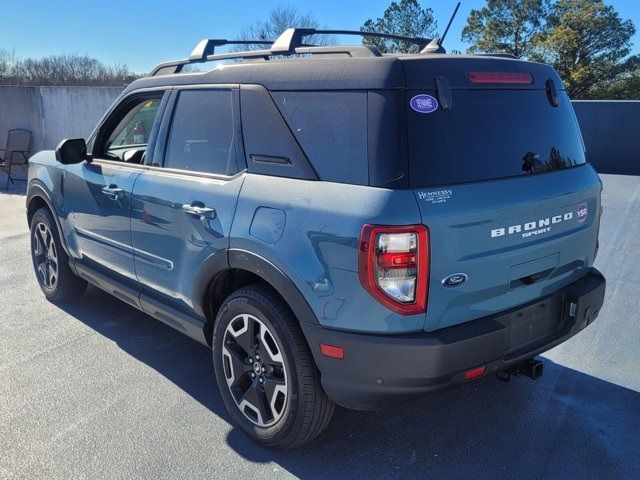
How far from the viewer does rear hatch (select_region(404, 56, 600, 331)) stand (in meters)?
2.29

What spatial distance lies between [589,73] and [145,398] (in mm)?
36774

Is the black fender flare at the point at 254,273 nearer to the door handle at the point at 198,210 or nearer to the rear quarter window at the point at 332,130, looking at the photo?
the door handle at the point at 198,210

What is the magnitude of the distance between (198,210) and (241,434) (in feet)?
3.97

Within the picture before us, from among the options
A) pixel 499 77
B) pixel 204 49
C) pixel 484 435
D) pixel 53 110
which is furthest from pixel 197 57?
pixel 53 110

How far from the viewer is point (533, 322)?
2662 mm

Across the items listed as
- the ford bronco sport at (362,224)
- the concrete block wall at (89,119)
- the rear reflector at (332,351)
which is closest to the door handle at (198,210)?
the ford bronco sport at (362,224)

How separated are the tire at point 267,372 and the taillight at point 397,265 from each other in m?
0.51

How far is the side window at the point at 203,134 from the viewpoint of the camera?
2977 millimetres

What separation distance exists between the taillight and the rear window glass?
0.24 m

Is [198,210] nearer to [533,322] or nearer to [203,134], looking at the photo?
[203,134]

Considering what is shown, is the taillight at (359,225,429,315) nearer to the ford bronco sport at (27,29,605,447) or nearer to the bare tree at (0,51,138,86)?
the ford bronco sport at (27,29,605,447)

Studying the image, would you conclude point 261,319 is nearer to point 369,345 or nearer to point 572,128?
point 369,345

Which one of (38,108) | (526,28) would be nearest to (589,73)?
(526,28)

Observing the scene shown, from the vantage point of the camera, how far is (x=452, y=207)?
227 centimetres
